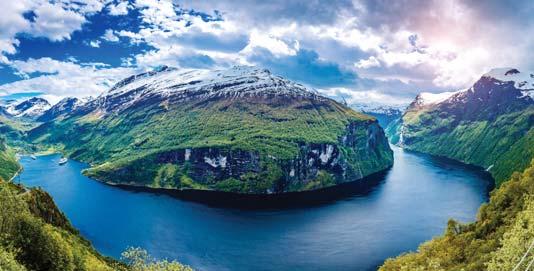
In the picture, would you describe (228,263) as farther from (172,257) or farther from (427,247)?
(427,247)

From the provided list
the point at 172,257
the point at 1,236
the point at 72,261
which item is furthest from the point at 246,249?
the point at 1,236

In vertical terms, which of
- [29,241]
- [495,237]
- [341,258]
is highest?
[29,241]

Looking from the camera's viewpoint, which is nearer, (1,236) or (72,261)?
(1,236)

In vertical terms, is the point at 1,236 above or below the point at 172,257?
above

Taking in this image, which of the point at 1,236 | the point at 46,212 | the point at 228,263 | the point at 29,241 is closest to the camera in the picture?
the point at 1,236

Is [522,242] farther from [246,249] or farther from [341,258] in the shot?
[246,249]

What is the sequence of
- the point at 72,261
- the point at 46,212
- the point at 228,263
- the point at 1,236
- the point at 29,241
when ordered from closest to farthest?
the point at 1,236, the point at 29,241, the point at 72,261, the point at 46,212, the point at 228,263
